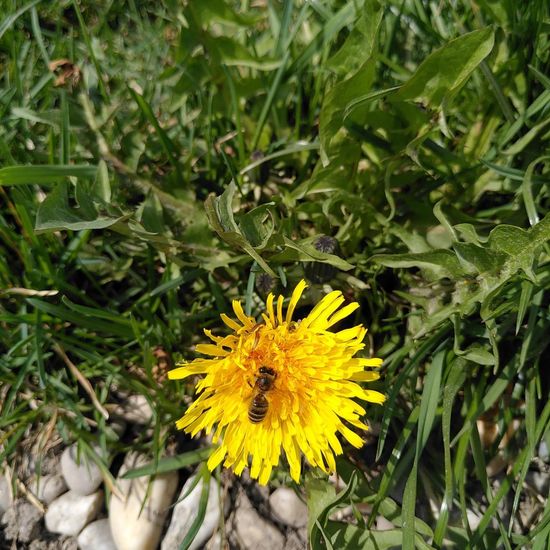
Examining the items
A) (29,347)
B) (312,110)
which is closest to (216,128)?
(312,110)

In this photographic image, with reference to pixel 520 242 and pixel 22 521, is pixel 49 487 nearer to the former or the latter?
pixel 22 521

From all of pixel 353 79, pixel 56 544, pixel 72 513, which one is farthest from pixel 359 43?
pixel 56 544

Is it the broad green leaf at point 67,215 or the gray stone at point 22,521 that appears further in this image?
the gray stone at point 22,521

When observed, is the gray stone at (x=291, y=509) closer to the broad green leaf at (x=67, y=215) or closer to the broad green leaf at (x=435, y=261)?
the broad green leaf at (x=435, y=261)

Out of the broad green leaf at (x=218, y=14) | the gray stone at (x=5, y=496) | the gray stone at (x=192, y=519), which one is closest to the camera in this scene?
the broad green leaf at (x=218, y=14)

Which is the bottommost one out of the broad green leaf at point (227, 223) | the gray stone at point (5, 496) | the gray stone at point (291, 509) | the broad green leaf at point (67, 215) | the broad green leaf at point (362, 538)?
the gray stone at point (5, 496)

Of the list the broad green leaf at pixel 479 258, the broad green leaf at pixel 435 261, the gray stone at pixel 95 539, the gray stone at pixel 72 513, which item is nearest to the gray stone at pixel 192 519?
the gray stone at pixel 95 539

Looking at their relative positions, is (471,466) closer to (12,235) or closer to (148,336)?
(148,336)
